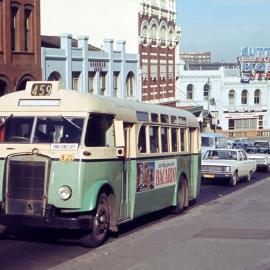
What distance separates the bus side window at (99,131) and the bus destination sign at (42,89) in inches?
40.9

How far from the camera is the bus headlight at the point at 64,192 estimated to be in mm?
12016

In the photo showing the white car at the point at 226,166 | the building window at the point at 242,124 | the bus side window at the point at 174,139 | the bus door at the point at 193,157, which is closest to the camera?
the bus side window at the point at 174,139

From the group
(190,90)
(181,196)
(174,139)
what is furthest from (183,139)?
(190,90)

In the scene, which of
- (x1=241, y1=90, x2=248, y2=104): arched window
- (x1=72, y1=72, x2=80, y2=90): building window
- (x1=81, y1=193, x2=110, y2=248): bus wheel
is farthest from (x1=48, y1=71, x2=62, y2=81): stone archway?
(x1=241, y1=90, x2=248, y2=104): arched window

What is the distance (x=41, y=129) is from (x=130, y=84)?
36071 mm

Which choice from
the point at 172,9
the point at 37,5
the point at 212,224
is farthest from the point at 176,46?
the point at 212,224

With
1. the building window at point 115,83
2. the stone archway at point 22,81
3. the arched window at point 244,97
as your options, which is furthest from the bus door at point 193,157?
the arched window at point 244,97

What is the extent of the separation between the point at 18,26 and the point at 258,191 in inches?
644

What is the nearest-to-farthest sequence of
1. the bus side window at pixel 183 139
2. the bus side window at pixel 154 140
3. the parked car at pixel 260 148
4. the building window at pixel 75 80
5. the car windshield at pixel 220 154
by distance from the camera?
1. the bus side window at pixel 154 140
2. the bus side window at pixel 183 139
3. the car windshield at pixel 220 154
4. the building window at pixel 75 80
5. the parked car at pixel 260 148

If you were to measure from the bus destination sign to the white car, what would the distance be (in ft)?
53.9

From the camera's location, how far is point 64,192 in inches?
474

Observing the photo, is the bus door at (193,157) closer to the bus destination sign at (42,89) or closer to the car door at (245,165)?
the bus destination sign at (42,89)

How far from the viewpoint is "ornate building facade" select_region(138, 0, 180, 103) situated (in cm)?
5103

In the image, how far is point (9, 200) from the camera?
1224 cm
